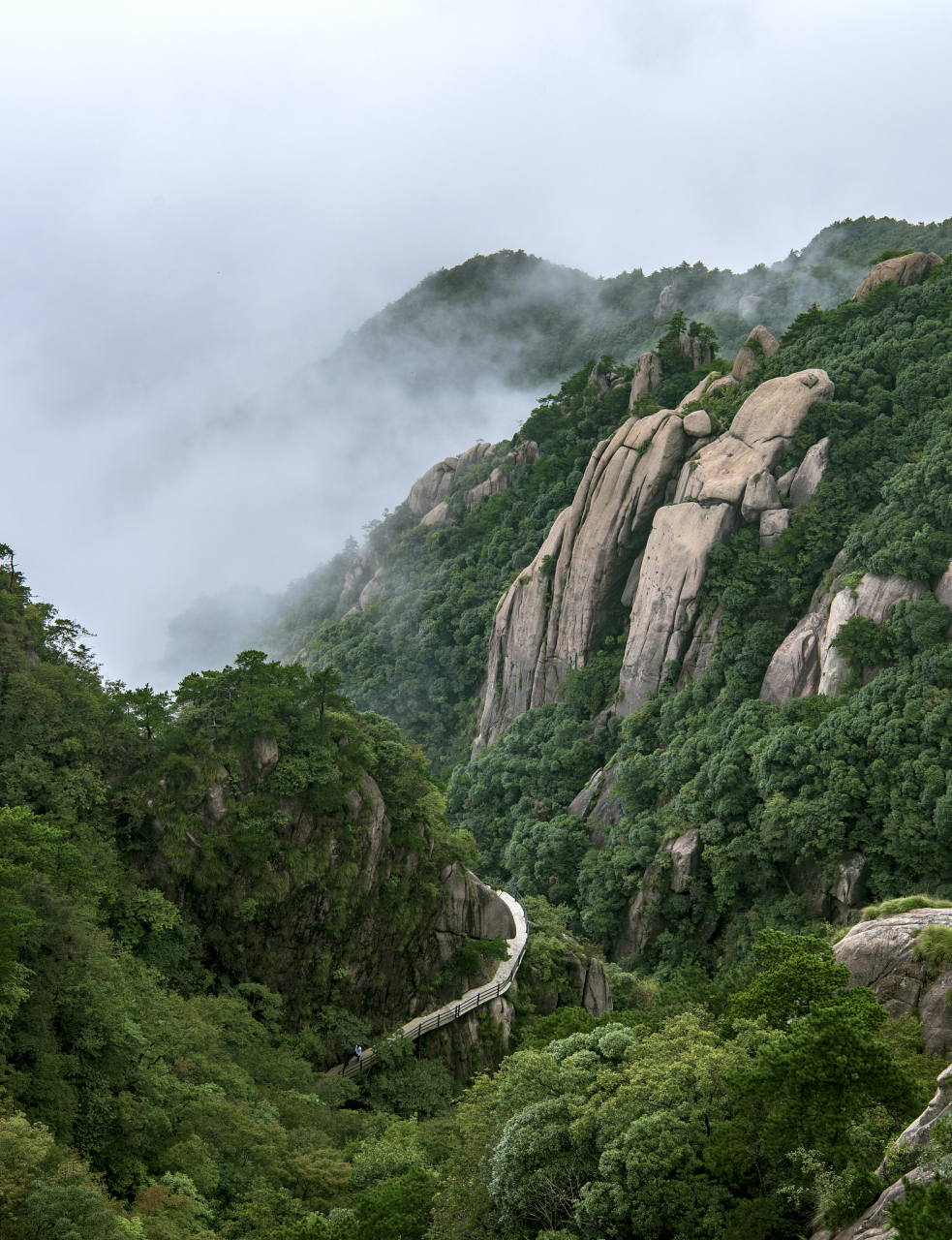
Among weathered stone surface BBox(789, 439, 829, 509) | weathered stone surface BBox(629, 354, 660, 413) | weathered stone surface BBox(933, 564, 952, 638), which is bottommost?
weathered stone surface BBox(933, 564, 952, 638)

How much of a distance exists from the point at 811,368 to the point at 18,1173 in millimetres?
58868

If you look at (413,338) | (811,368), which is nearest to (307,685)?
(811,368)

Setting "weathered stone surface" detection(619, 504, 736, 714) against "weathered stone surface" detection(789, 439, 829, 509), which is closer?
"weathered stone surface" detection(789, 439, 829, 509)

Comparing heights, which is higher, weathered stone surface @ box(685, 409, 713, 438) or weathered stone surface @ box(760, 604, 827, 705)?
weathered stone surface @ box(685, 409, 713, 438)

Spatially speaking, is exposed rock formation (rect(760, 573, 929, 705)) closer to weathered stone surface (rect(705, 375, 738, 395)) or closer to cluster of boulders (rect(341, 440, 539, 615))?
weathered stone surface (rect(705, 375, 738, 395))

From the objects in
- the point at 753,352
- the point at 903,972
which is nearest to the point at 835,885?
the point at 903,972

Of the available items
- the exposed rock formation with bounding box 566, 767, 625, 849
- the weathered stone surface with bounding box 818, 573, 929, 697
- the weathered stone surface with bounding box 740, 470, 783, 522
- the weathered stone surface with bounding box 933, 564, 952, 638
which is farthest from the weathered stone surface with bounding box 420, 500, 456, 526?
the weathered stone surface with bounding box 933, 564, 952, 638

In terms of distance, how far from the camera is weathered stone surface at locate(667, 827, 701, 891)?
49094 millimetres

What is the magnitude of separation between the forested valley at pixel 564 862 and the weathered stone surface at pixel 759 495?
0.62ft

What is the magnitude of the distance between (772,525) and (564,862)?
24400 mm

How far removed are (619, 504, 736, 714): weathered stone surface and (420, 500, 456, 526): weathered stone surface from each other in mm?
36064

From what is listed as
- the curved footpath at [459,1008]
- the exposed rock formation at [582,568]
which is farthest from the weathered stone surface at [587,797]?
the curved footpath at [459,1008]

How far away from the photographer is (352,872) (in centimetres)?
3831

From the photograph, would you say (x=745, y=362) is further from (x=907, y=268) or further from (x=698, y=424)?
(x=907, y=268)
